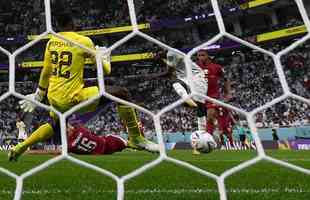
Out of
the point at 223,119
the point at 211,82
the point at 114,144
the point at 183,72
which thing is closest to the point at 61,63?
the point at 114,144

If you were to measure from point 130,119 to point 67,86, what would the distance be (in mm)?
564

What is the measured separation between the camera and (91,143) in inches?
166

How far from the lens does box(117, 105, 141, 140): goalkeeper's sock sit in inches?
138

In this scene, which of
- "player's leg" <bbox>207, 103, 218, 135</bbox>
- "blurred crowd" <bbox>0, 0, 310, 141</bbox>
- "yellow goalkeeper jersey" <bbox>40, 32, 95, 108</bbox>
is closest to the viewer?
"yellow goalkeeper jersey" <bbox>40, 32, 95, 108</bbox>

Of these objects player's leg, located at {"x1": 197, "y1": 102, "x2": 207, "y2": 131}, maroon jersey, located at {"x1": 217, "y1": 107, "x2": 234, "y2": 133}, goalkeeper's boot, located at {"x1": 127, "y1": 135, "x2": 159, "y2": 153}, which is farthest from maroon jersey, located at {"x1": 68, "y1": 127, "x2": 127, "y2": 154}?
maroon jersey, located at {"x1": 217, "y1": 107, "x2": 234, "y2": 133}

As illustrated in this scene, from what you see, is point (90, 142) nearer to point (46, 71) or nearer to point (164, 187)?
point (46, 71)

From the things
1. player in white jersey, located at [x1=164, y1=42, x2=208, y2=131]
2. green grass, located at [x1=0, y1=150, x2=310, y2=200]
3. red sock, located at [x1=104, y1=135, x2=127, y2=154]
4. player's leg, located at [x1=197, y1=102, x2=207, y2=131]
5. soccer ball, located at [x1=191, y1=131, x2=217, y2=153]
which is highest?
player in white jersey, located at [x1=164, y1=42, x2=208, y2=131]

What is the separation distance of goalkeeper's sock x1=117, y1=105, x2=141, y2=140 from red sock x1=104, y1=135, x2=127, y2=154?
1.15 ft

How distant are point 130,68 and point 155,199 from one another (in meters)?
17.8

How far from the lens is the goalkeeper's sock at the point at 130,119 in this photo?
352cm

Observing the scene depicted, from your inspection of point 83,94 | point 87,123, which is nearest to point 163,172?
point 83,94

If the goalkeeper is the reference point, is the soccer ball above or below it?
below

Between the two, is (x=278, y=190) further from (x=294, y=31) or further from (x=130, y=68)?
(x=130, y=68)

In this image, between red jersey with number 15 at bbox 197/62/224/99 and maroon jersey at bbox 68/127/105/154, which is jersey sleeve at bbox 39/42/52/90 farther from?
red jersey with number 15 at bbox 197/62/224/99
